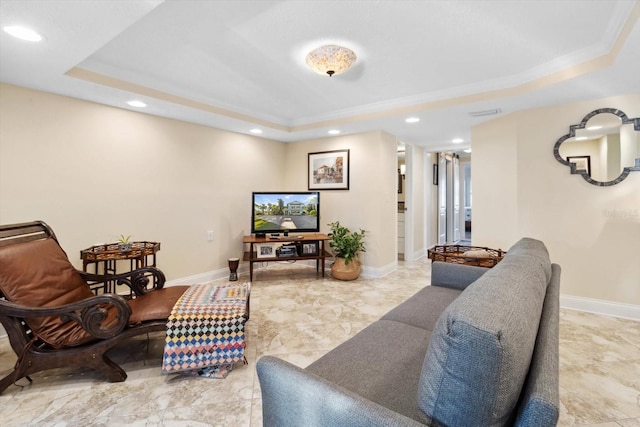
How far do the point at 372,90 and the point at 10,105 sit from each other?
10.6ft

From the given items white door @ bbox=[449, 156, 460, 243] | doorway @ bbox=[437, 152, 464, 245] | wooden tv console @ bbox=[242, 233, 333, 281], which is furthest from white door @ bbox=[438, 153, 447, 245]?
wooden tv console @ bbox=[242, 233, 333, 281]

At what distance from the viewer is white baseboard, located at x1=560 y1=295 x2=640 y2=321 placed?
2.84 meters

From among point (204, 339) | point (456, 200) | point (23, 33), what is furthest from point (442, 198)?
point (23, 33)

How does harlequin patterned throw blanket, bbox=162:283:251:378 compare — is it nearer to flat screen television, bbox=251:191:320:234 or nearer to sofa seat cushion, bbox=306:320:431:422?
sofa seat cushion, bbox=306:320:431:422

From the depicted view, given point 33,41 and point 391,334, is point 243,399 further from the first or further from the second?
point 33,41

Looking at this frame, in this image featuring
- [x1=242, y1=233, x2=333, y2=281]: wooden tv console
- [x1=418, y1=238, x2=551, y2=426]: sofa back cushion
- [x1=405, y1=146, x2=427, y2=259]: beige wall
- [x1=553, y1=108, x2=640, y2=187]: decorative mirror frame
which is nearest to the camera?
[x1=418, y1=238, x2=551, y2=426]: sofa back cushion

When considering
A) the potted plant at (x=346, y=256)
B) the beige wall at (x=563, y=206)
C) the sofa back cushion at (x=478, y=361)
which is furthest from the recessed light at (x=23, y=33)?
the beige wall at (x=563, y=206)

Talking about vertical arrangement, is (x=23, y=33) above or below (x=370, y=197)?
above

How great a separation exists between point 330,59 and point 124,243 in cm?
260

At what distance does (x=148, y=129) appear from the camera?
3.49 metres

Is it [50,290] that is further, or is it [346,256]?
[346,256]

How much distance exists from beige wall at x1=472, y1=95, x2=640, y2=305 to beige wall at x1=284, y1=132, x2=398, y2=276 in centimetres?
131

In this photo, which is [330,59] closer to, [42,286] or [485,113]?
[485,113]

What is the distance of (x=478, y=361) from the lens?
26.8 inches
